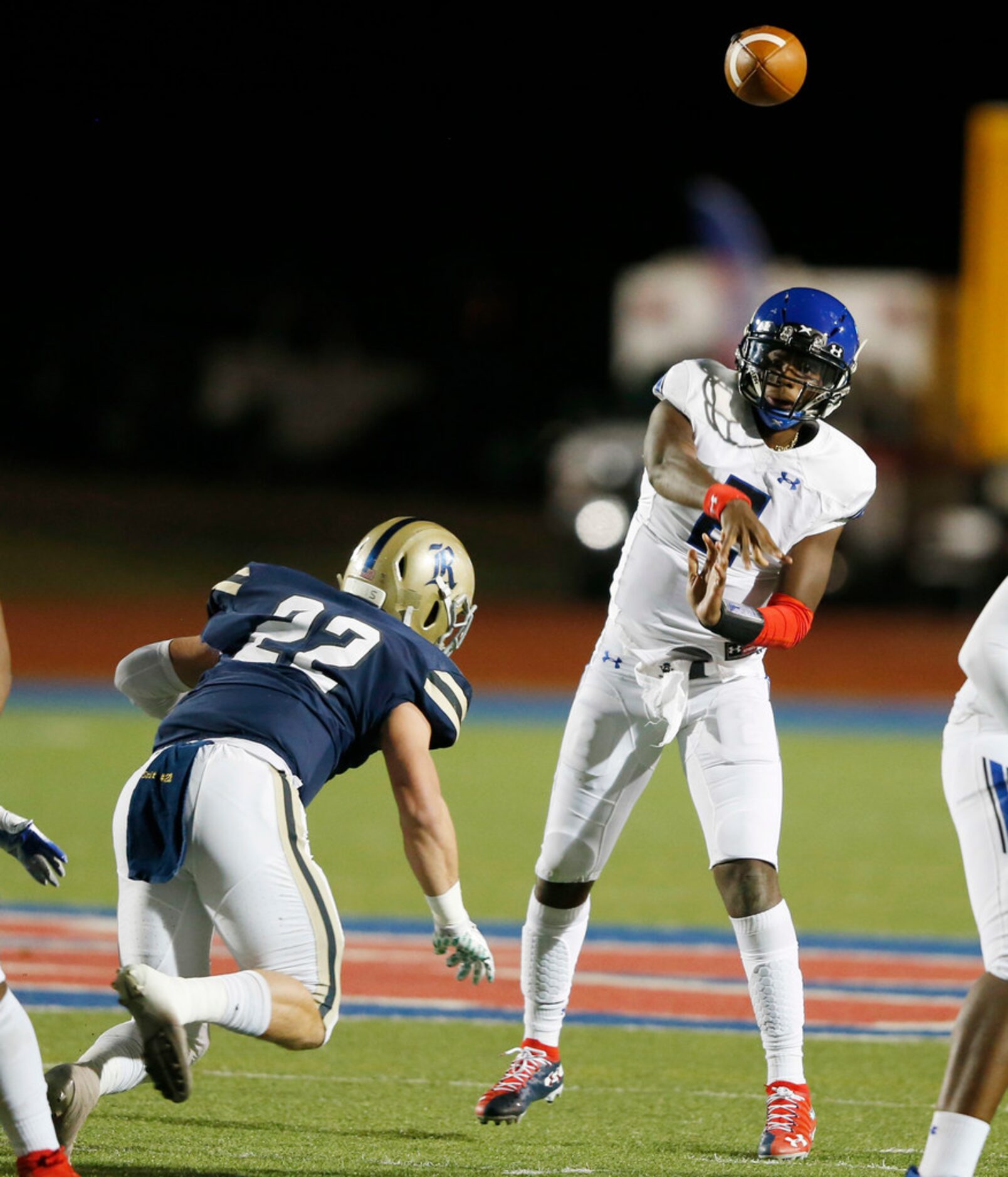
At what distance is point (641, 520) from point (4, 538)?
22347mm

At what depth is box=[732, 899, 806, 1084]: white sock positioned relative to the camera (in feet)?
15.3

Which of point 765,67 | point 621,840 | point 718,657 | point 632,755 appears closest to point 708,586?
point 718,657

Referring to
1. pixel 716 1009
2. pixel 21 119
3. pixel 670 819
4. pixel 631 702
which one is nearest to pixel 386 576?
pixel 631 702

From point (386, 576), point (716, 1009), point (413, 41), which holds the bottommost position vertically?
point (716, 1009)

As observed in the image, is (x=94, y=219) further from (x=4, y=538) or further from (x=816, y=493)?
(x=816, y=493)

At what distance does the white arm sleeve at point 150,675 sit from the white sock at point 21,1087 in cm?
119

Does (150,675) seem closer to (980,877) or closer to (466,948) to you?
(466,948)

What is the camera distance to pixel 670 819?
11188 millimetres

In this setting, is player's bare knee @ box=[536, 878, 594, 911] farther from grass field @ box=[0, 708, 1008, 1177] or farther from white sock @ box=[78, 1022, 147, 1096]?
white sock @ box=[78, 1022, 147, 1096]

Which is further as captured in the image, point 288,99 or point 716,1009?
point 288,99

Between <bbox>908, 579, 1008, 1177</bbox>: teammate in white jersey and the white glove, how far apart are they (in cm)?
110

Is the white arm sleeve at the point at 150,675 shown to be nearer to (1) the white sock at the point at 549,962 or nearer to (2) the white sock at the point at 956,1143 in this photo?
(1) the white sock at the point at 549,962

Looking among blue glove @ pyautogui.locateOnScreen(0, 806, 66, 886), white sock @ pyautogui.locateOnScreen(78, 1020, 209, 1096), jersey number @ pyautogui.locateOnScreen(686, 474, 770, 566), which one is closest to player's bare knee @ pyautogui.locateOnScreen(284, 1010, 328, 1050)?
white sock @ pyautogui.locateOnScreen(78, 1020, 209, 1096)

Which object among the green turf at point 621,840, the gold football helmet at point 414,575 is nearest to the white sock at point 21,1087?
the gold football helmet at point 414,575
